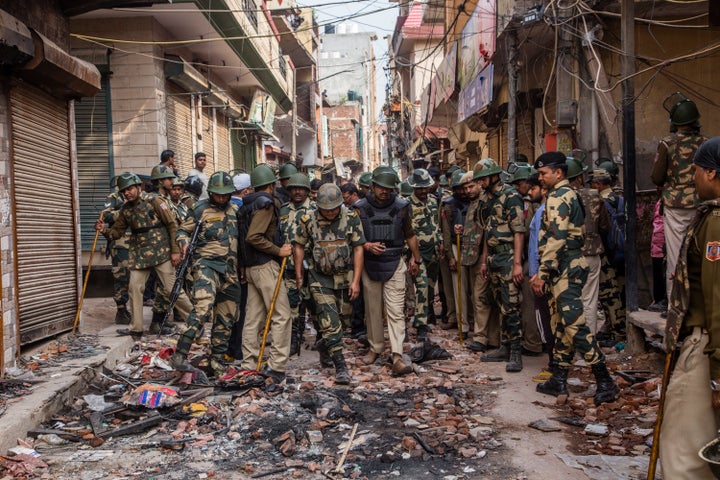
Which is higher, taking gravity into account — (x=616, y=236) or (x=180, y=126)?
(x=180, y=126)

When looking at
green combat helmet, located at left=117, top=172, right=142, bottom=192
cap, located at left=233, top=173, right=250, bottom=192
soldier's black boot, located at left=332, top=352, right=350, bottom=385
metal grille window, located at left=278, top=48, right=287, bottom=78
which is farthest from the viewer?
metal grille window, located at left=278, top=48, right=287, bottom=78

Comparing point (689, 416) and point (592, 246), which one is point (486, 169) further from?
point (689, 416)

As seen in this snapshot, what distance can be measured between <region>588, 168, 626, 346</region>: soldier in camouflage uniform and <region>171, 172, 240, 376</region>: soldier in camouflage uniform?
420cm

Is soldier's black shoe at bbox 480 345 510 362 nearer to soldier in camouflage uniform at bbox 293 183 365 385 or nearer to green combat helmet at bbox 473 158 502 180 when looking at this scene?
soldier in camouflage uniform at bbox 293 183 365 385

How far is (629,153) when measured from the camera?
22.0 ft

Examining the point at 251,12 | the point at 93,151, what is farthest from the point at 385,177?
the point at 251,12

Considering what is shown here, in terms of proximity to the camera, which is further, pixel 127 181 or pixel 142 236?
pixel 142 236

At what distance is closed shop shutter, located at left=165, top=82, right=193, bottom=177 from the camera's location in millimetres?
13391

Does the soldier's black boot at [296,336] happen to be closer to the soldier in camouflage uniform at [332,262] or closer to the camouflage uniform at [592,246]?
the soldier in camouflage uniform at [332,262]

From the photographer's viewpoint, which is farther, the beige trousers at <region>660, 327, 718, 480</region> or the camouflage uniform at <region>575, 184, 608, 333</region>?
the camouflage uniform at <region>575, 184, 608, 333</region>

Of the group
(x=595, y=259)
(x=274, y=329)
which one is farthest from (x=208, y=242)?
(x=595, y=259)

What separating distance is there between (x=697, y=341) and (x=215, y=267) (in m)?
4.63

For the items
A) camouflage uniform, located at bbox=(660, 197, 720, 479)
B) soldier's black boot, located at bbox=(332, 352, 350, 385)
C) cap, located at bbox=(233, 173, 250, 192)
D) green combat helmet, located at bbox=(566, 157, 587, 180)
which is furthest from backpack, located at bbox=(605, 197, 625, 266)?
cap, located at bbox=(233, 173, 250, 192)

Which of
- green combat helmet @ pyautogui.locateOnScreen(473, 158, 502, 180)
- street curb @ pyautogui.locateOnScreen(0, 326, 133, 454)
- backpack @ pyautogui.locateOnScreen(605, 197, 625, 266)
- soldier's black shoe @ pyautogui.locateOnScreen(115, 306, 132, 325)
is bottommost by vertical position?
street curb @ pyautogui.locateOnScreen(0, 326, 133, 454)
